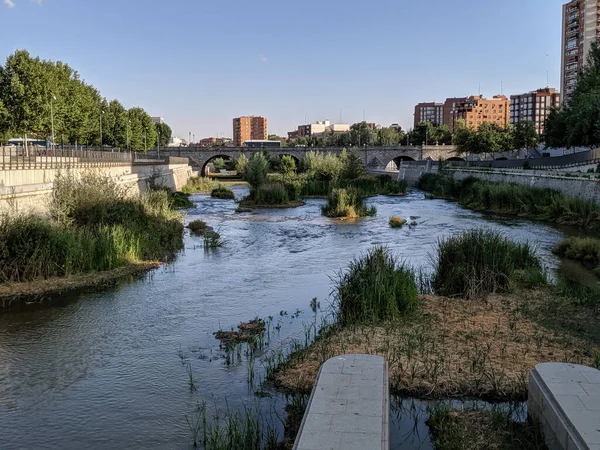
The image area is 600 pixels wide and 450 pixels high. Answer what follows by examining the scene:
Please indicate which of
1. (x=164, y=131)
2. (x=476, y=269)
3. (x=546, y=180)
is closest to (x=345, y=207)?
(x=546, y=180)

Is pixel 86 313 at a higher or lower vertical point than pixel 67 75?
lower

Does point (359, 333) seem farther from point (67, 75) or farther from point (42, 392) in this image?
point (67, 75)

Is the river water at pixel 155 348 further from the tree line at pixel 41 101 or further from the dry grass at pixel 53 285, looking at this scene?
the tree line at pixel 41 101

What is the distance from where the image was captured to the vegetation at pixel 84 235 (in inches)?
678

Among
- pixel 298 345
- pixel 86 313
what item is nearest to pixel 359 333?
pixel 298 345

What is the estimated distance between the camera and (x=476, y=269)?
51.0ft

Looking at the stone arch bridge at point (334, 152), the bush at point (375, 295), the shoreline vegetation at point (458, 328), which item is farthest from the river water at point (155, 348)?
the stone arch bridge at point (334, 152)

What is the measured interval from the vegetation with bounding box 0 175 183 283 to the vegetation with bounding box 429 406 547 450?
500 inches

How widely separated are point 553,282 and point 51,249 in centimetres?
1386

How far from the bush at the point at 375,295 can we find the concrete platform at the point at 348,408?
405 centimetres

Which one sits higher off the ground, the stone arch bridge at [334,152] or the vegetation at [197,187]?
the stone arch bridge at [334,152]

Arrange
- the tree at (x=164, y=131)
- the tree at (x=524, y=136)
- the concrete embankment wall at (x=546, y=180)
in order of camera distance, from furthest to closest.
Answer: the tree at (x=164, y=131), the tree at (x=524, y=136), the concrete embankment wall at (x=546, y=180)

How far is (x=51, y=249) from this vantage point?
58.7ft

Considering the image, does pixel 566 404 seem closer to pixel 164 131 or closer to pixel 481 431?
pixel 481 431
